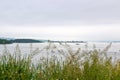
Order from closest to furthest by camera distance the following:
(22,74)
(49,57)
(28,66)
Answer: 1. (22,74)
2. (28,66)
3. (49,57)

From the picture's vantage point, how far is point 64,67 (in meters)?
6.68

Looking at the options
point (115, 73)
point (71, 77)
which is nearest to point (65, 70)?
point (71, 77)

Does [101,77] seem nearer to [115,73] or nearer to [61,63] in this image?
[115,73]

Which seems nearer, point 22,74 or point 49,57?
point 22,74

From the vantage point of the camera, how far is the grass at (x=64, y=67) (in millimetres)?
6455

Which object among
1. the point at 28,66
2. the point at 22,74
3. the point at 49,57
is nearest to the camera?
the point at 22,74

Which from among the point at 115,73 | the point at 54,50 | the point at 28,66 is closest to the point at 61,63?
the point at 54,50

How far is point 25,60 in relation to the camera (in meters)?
6.87

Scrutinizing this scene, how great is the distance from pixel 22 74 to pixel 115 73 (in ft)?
6.15

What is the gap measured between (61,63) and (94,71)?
33.0 inches

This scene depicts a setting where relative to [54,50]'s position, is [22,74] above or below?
below

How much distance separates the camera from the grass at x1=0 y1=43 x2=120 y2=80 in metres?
6.45

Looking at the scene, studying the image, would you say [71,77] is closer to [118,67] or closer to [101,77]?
[101,77]

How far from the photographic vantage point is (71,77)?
6.53 m
